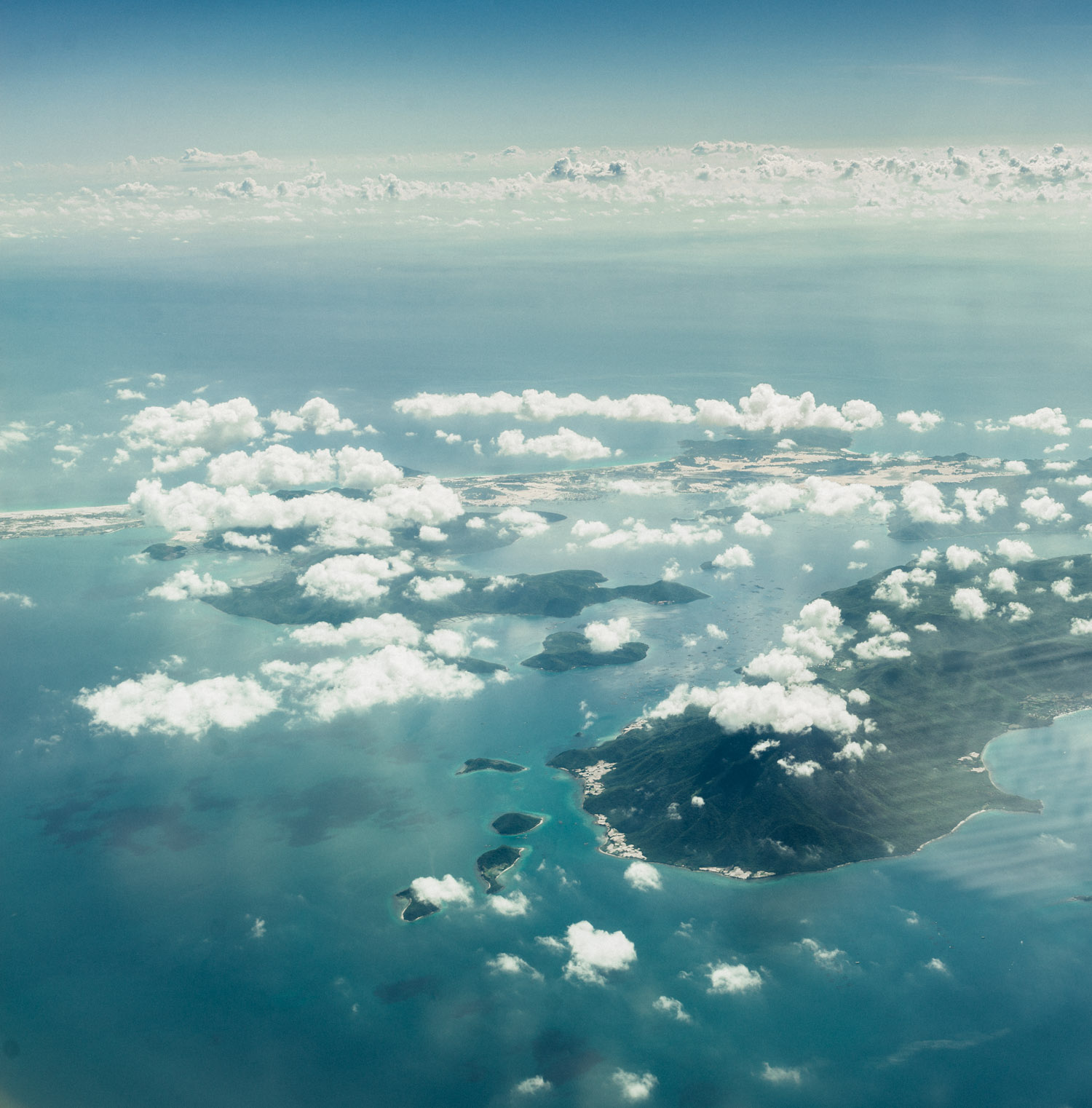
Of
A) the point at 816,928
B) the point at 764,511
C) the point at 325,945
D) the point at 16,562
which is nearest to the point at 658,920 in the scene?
the point at 816,928

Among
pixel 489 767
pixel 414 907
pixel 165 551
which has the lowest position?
pixel 489 767

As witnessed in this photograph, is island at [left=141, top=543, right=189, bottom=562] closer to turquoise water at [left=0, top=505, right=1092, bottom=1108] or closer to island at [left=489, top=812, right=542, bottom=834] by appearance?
turquoise water at [left=0, top=505, right=1092, bottom=1108]

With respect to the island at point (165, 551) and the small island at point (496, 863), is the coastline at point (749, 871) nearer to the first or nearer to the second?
the small island at point (496, 863)

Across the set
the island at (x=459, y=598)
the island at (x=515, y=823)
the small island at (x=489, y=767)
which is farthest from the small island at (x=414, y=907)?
the island at (x=459, y=598)

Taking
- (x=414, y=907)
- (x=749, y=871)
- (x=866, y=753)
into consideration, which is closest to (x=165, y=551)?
(x=414, y=907)

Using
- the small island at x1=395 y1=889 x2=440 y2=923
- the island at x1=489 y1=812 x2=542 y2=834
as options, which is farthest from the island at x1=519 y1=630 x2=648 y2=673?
the small island at x1=395 y1=889 x2=440 y2=923

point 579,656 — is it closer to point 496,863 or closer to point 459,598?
point 459,598
